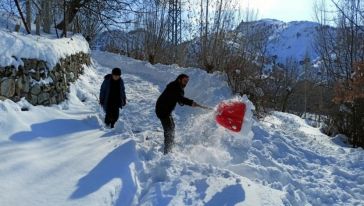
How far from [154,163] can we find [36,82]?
3.50 meters

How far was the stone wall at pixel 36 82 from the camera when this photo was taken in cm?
861

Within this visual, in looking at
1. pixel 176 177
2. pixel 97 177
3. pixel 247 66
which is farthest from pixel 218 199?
pixel 247 66

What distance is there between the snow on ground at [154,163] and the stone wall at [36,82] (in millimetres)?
302

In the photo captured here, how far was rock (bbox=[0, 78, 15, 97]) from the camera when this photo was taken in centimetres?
842

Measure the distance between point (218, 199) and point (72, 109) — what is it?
18.3 ft

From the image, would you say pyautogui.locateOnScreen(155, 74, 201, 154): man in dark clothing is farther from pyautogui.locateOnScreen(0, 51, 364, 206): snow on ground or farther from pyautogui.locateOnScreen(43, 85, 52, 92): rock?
pyautogui.locateOnScreen(43, 85, 52, 92): rock

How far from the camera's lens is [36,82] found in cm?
979

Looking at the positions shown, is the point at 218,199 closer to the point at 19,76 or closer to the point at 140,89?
the point at 19,76

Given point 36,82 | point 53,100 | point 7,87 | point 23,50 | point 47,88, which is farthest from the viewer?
point 53,100

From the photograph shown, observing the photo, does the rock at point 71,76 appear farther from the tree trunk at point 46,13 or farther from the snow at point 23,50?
the tree trunk at point 46,13

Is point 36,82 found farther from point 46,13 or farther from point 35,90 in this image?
point 46,13

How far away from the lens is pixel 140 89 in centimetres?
1780

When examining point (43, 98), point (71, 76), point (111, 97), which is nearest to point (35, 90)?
point (43, 98)

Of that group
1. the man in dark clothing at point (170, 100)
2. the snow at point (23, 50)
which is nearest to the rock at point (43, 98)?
the snow at point (23, 50)
